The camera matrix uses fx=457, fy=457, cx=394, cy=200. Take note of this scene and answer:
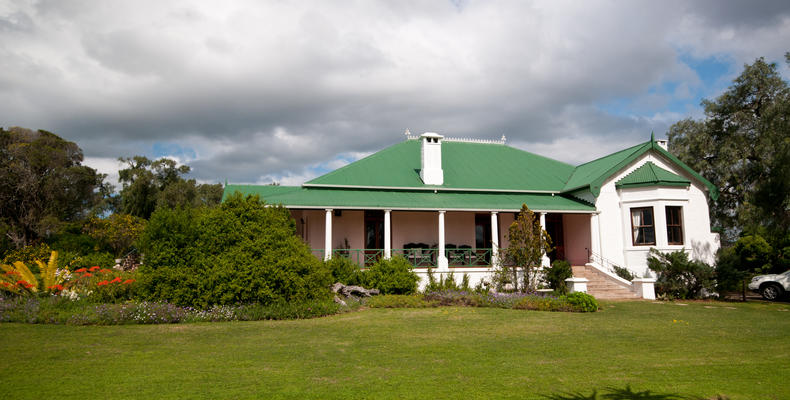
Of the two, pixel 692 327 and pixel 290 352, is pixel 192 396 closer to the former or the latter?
pixel 290 352

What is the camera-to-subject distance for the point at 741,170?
22984 millimetres

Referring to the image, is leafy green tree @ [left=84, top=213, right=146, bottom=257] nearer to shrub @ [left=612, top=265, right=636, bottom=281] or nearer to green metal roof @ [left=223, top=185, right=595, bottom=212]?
green metal roof @ [left=223, top=185, right=595, bottom=212]

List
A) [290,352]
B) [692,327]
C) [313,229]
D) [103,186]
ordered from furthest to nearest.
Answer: [103,186], [313,229], [692,327], [290,352]

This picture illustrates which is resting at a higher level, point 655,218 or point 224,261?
point 655,218

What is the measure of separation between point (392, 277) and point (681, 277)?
35.6 feet

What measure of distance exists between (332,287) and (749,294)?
17.9m

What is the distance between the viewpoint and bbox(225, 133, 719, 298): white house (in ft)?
59.4

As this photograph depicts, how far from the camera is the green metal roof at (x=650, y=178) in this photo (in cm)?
1883

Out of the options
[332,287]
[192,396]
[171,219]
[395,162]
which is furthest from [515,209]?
[192,396]

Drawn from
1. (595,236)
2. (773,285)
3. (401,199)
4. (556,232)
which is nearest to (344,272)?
(401,199)

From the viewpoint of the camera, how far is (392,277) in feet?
50.8

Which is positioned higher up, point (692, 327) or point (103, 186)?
point (103, 186)

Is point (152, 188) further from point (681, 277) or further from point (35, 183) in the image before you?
point (681, 277)

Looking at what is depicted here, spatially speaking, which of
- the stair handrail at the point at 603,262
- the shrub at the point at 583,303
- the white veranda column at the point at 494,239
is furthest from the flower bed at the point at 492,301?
the stair handrail at the point at 603,262
